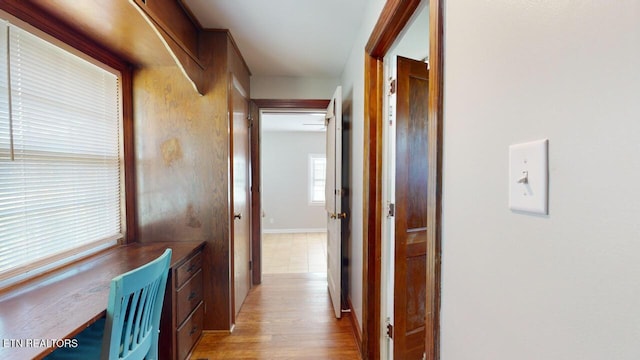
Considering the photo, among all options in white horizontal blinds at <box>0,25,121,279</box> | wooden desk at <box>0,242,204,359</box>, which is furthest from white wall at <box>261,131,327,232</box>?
wooden desk at <box>0,242,204,359</box>

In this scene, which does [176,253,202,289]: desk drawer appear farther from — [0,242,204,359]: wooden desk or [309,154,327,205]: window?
[309,154,327,205]: window

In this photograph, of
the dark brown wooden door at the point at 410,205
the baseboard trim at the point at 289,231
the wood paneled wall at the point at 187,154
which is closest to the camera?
the dark brown wooden door at the point at 410,205

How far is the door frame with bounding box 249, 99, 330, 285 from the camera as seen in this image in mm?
2924

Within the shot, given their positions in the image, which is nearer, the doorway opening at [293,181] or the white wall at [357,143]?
the white wall at [357,143]

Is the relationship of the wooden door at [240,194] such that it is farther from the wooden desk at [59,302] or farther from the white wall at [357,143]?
the white wall at [357,143]

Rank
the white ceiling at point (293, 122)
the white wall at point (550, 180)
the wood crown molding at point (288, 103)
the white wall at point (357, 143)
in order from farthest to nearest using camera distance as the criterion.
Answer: the white ceiling at point (293, 122)
the wood crown molding at point (288, 103)
the white wall at point (357, 143)
the white wall at point (550, 180)

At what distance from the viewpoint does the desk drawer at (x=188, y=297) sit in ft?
5.63

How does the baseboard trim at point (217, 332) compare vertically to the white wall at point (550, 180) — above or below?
below

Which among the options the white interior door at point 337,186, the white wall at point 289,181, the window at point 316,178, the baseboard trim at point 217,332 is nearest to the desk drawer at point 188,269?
the baseboard trim at point 217,332

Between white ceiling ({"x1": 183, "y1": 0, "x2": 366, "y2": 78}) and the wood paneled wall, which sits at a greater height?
white ceiling ({"x1": 183, "y1": 0, "x2": 366, "y2": 78})

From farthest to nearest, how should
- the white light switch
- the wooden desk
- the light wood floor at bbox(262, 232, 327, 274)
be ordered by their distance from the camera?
the light wood floor at bbox(262, 232, 327, 274), the wooden desk, the white light switch

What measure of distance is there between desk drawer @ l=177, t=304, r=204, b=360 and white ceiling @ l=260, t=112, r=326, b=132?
124 inches

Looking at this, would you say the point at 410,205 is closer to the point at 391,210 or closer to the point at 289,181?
the point at 391,210

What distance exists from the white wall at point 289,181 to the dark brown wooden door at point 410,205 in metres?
4.44
